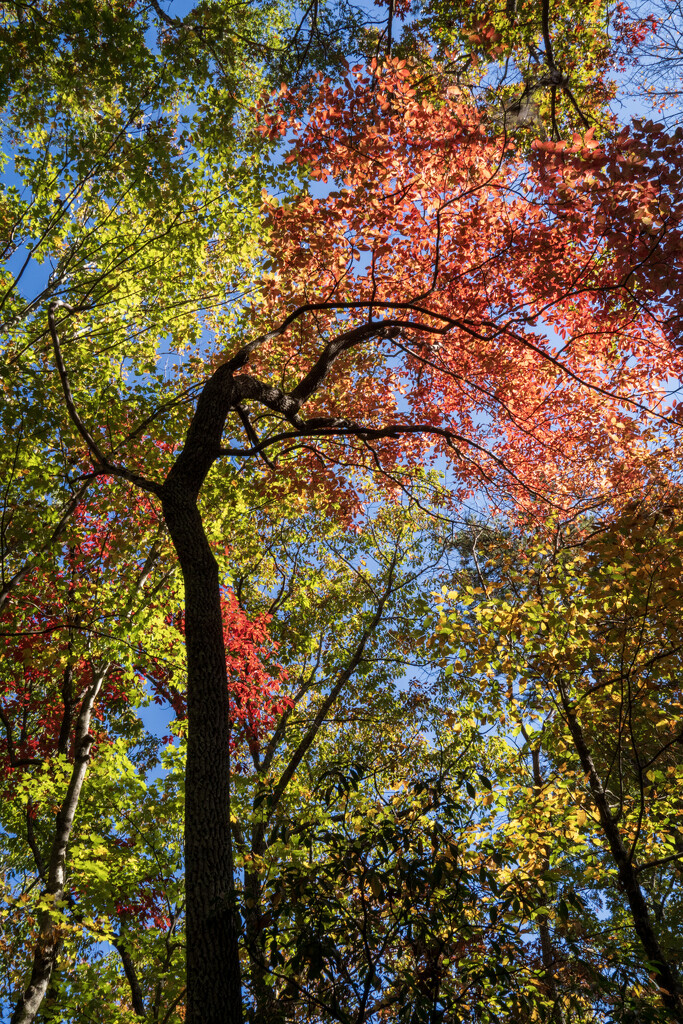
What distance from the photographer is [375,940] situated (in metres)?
3.46

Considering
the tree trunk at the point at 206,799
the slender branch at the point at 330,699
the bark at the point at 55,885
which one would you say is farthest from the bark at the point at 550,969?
the bark at the point at 55,885

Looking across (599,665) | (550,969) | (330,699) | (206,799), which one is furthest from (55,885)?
(599,665)

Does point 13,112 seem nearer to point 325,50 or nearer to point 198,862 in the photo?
point 325,50

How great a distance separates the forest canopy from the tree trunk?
0.02m

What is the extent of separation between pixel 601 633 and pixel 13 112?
500 inches

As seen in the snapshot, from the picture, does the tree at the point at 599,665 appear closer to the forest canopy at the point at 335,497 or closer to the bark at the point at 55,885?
the forest canopy at the point at 335,497

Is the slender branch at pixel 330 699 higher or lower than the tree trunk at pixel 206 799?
higher

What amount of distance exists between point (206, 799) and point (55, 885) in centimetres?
584

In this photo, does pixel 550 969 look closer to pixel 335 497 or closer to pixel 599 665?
pixel 599 665

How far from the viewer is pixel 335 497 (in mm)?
10617

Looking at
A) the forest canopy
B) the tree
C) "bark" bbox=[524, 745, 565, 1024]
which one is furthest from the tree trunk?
the tree

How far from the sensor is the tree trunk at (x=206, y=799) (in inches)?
133

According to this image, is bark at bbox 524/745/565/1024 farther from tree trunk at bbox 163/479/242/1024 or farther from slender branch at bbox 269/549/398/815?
slender branch at bbox 269/549/398/815

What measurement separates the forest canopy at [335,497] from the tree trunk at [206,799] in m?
0.02
